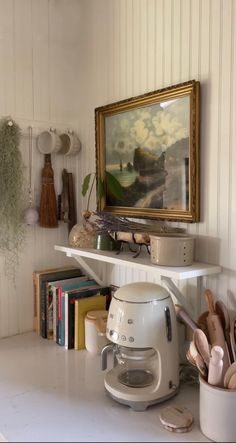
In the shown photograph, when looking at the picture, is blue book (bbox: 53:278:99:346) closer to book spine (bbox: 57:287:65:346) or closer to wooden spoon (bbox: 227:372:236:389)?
book spine (bbox: 57:287:65:346)

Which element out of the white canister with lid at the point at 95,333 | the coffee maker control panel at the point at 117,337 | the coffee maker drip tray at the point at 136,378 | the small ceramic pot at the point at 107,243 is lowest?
the coffee maker drip tray at the point at 136,378

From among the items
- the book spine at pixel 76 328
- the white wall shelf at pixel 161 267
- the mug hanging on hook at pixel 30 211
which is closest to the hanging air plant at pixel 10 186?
the mug hanging on hook at pixel 30 211

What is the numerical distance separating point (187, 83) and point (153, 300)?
732mm

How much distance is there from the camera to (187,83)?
1400 mm

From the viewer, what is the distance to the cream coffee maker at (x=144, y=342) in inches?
48.8

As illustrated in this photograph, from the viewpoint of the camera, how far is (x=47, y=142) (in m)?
1.87

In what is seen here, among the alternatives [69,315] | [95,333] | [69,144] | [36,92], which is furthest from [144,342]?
[36,92]

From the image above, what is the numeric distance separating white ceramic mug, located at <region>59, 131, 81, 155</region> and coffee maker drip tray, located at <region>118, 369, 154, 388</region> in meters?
1.02

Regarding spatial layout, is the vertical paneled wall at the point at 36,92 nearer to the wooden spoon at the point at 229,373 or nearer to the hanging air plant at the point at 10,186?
the hanging air plant at the point at 10,186

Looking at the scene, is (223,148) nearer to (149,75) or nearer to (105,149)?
(149,75)

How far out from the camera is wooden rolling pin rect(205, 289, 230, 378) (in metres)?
1.17

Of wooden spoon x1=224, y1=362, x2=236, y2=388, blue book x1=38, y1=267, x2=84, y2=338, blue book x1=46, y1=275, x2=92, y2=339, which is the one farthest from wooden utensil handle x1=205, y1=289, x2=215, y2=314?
blue book x1=38, y1=267, x2=84, y2=338

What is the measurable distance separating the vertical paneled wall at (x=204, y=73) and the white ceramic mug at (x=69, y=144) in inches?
12.3

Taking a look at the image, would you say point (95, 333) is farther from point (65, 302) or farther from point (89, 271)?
point (89, 271)
